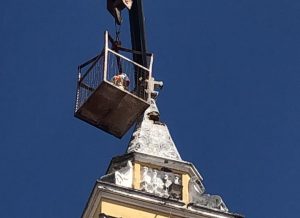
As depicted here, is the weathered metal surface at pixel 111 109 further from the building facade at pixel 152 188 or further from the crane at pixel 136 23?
the crane at pixel 136 23

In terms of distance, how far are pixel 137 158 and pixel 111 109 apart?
6.05 ft

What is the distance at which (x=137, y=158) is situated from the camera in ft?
81.4

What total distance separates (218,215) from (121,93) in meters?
3.51

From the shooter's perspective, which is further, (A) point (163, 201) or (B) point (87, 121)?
(B) point (87, 121)

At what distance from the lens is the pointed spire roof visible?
83.4 feet

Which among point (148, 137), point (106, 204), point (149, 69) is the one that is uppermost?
point (149, 69)

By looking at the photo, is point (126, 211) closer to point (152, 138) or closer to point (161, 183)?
point (161, 183)

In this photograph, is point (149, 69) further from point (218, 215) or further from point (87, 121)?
point (218, 215)

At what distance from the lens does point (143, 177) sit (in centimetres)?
2450

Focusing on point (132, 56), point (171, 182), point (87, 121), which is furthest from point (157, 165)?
point (132, 56)

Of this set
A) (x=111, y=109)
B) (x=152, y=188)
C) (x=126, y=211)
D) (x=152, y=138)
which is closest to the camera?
(x=126, y=211)

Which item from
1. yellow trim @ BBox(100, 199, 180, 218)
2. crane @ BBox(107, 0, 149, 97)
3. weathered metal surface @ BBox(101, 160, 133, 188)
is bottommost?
yellow trim @ BBox(100, 199, 180, 218)

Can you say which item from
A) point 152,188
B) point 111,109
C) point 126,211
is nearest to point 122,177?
point 152,188

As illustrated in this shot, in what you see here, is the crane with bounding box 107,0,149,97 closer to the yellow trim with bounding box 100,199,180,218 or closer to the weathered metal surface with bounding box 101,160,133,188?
the weathered metal surface with bounding box 101,160,133,188
